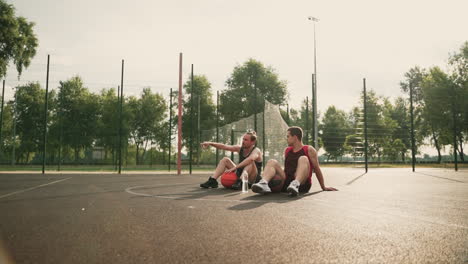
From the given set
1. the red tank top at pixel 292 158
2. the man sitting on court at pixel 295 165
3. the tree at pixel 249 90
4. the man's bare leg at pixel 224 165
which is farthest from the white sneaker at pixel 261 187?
the tree at pixel 249 90

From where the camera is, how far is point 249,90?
44562 mm

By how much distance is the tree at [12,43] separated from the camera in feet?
72.7

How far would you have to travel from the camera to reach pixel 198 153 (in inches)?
1105

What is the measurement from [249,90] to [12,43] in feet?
89.8

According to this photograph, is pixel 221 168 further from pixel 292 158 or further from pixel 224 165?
pixel 292 158

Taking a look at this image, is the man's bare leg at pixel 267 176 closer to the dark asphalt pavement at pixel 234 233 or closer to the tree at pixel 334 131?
the dark asphalt pavement at pixel 234 233

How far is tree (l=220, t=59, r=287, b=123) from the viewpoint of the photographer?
43.0 meters

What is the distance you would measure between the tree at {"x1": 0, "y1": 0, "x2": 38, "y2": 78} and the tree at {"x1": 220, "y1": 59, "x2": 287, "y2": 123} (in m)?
23.2

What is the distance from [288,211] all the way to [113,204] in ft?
9.01

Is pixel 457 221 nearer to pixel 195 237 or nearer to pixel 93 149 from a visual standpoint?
pixel 195 237

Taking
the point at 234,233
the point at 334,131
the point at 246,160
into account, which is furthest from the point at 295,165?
the point at 334,131

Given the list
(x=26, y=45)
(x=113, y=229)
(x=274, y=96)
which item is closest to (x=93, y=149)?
(x=26, y=45)

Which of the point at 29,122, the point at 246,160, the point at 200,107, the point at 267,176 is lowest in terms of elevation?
the point at 267,176

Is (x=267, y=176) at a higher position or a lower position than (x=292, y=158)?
lower
